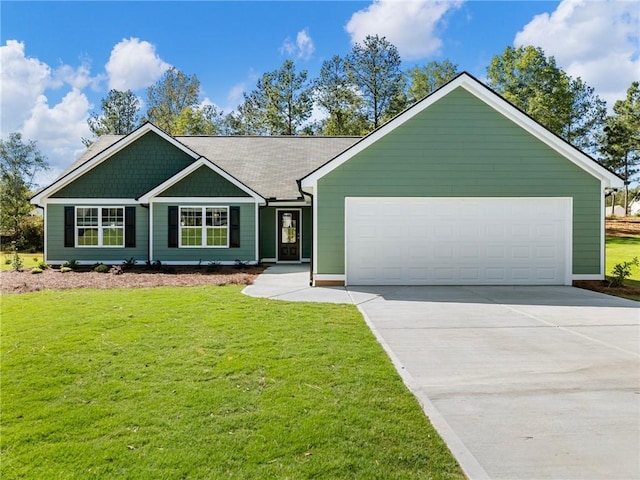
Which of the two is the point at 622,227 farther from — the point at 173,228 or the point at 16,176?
the point at 16,176

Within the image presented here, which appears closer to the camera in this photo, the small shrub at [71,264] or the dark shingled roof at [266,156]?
the small shrub at [71,264]

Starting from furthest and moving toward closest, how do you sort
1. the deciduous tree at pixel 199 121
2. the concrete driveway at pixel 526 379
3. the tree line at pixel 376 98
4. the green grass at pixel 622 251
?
the deciduous tree at pixel 199 121 < the tree line at pixel 376 98 < the green grass at pixel 622 251 < the concrete driveway at pixel 526 379

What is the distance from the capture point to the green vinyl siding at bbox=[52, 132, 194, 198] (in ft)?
54.1

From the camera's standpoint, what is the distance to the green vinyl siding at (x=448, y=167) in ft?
37.0

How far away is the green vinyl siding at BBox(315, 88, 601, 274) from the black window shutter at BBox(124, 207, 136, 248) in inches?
344

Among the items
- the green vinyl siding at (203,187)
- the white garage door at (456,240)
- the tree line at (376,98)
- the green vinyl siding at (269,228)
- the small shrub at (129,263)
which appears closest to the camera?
the white garage door at (456,240)

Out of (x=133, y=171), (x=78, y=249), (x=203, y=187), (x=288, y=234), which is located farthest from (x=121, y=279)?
(x=288, y=234)

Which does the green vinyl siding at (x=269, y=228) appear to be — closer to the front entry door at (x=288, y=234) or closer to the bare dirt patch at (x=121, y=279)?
the front entry door at (x=288, y=234)

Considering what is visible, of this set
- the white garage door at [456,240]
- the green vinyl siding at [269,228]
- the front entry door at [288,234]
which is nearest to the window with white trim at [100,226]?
the green vinyl siding at [269,228]

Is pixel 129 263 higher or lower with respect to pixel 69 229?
lower

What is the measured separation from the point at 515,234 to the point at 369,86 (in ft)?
85.3

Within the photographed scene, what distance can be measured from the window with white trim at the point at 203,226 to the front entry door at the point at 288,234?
2.29m

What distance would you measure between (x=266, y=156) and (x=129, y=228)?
7107 millimetres

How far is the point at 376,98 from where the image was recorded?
3431cm
